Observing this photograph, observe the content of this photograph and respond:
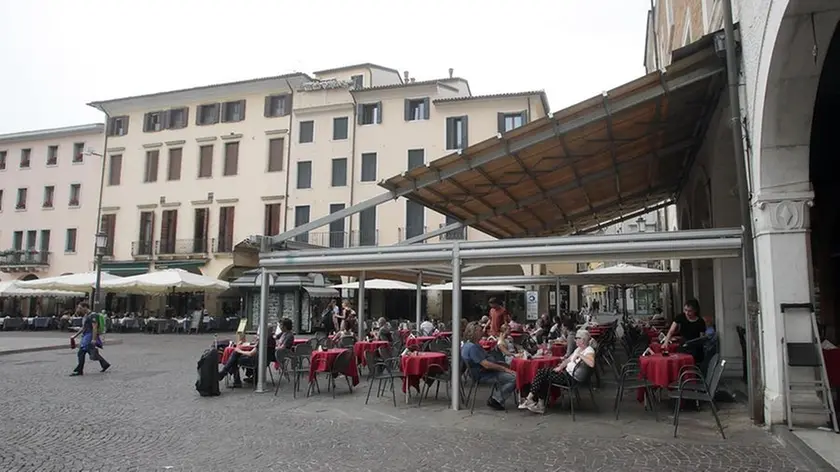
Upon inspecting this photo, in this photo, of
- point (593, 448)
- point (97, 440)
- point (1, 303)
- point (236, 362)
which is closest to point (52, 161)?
point (1, 303)

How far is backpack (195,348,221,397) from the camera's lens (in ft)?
29.9

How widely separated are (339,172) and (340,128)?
7.37 ft

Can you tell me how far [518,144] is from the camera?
8.74 meters

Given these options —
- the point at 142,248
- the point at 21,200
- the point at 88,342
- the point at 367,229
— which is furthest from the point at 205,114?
the point at 88,342

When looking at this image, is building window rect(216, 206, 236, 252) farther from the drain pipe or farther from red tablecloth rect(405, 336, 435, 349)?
the drain pipe

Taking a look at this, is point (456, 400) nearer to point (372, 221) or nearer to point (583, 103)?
point (583, 103)

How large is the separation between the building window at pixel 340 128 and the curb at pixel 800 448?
26.1 meters

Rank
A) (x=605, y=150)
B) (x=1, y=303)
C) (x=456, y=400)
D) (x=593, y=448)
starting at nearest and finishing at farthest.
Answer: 1. (x=593, y=448)
2. (x=456, y=400)
3. (x=605, y=150)
4. (x=1, y=303)

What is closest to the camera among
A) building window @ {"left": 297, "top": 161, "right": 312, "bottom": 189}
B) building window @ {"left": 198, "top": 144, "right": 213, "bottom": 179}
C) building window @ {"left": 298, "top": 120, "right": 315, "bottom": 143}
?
building window @ {"left": 297, "top": 161, "right": 312, "bottom": 189}

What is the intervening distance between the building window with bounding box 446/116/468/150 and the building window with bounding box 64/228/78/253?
22.5m

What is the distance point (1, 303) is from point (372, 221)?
78.3ft

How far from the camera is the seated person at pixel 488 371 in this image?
7805 millimetres

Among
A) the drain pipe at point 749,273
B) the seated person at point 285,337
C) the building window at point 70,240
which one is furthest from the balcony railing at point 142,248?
the drain pipe at point 749,273

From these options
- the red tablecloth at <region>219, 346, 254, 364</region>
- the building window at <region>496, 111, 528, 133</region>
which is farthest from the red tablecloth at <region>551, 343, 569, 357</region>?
the building window at <region>496, 111, 528, 133</region>
